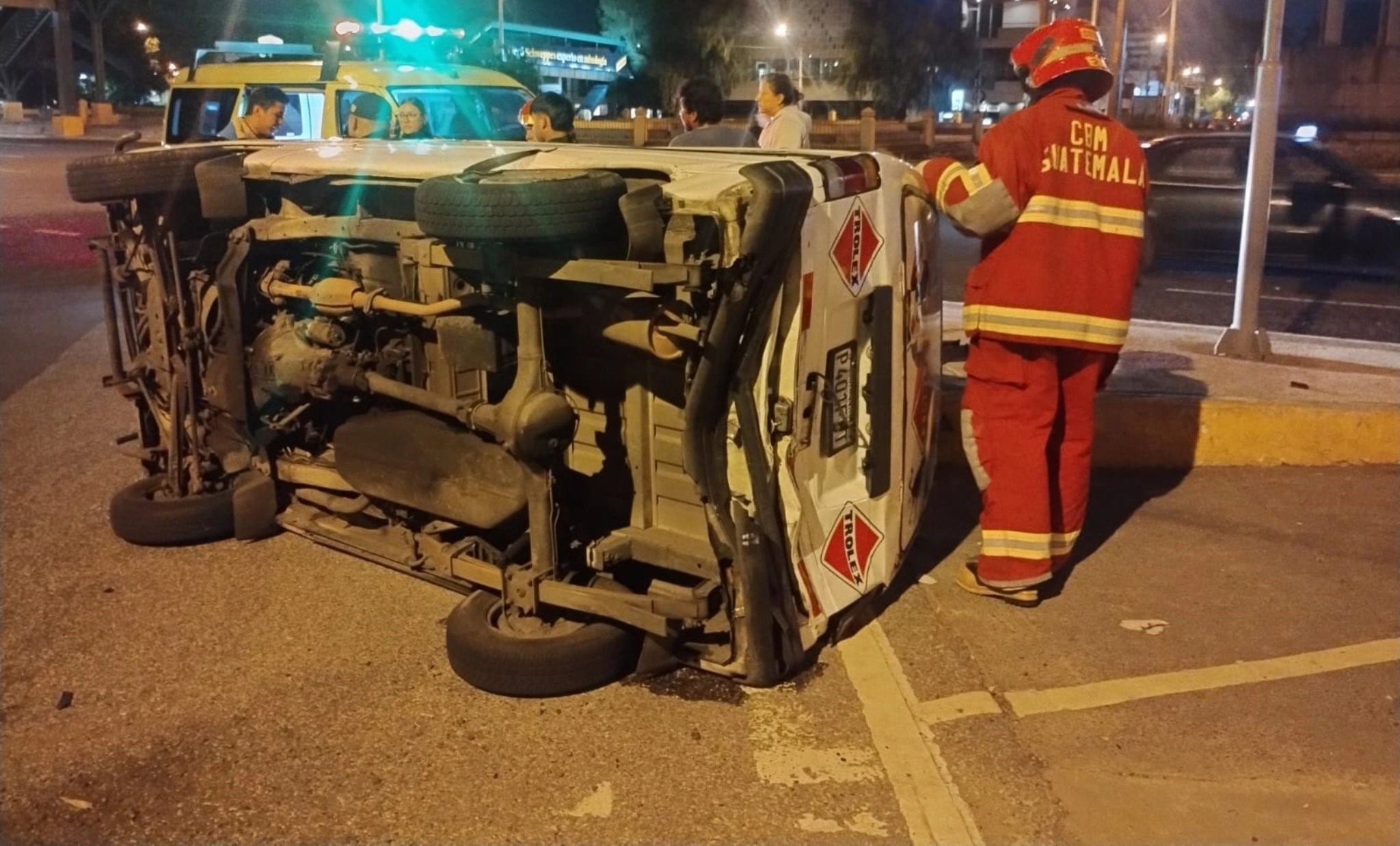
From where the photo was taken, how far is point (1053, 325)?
4.19 meters

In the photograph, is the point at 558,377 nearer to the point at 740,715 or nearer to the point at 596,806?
the point at 740,715

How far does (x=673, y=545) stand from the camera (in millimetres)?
3734

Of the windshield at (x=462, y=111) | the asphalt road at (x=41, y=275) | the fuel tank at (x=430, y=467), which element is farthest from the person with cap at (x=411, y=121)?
the fuel tank at (x=430, y=467)

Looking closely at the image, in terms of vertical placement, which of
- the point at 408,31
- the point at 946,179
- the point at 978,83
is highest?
the point at 978,83

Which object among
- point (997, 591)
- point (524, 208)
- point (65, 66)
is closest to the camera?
point (524, 208)

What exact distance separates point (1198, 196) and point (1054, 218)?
10131 mm

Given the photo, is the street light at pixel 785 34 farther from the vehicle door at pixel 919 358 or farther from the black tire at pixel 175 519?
the black tire at pixel 175 519

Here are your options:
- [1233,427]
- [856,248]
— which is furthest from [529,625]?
[1233,427]

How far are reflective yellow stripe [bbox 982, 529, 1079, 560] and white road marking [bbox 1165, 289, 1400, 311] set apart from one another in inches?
297

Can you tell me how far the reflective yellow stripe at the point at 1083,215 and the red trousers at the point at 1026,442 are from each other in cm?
42

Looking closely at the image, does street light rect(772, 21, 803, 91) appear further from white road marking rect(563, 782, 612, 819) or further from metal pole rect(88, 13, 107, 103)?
white road marking rect(563, 782, 612, 819)

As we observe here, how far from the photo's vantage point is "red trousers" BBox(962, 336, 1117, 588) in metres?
4.31

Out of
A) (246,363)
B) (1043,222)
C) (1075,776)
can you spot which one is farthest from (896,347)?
(246,363)

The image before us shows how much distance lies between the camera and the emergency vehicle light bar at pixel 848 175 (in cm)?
355
